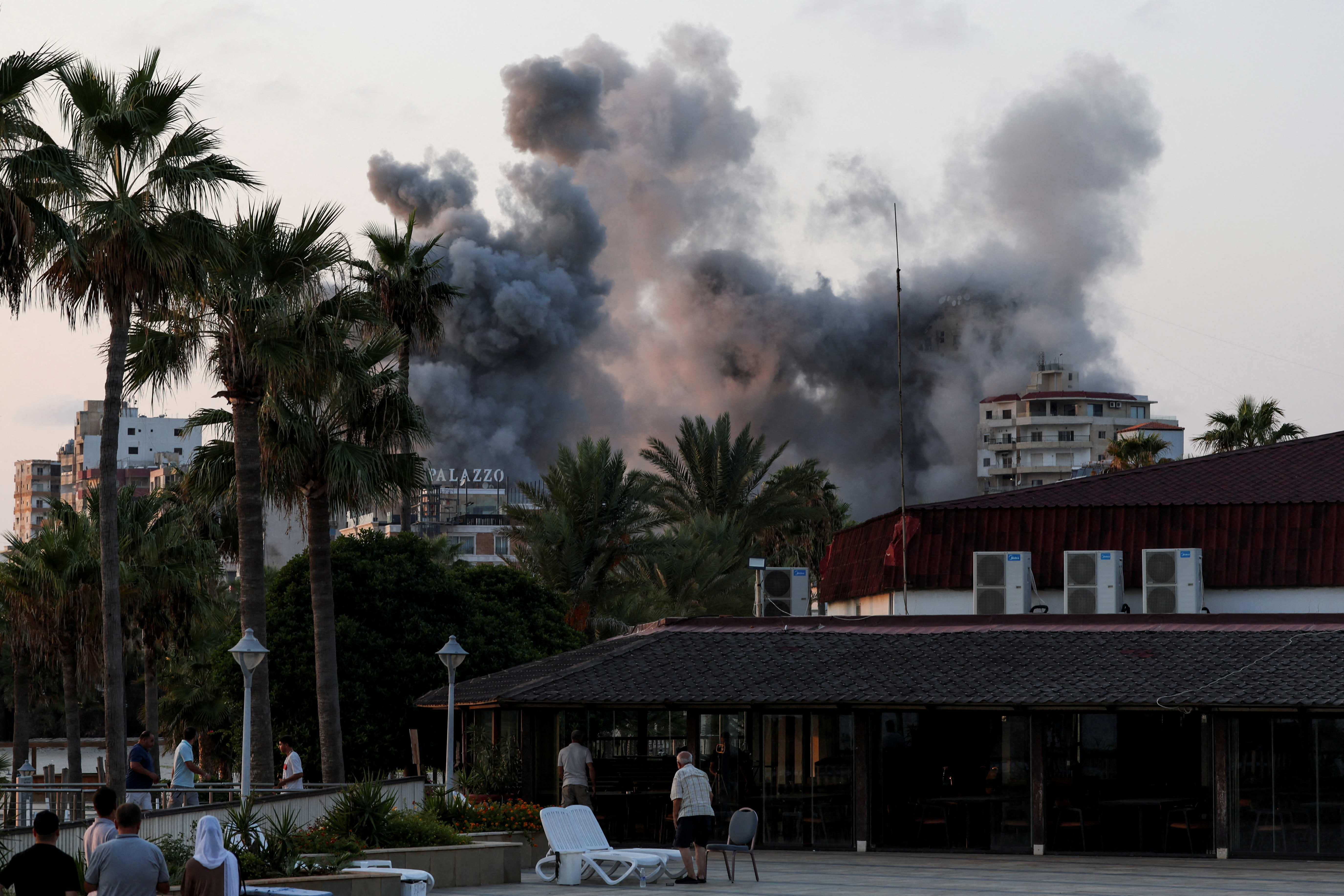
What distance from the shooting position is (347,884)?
15.5 metres

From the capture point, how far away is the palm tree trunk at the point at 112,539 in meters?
23.3

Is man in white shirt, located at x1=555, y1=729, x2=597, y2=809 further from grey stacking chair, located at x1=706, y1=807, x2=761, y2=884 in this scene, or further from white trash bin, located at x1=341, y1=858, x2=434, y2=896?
white trash bin, located at x1=341, y1=858, x2=434, y2=896

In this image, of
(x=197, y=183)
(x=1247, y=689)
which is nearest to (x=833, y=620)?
(x=1247, y=689)

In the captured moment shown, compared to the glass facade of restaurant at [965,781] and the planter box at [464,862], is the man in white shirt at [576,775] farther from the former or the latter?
the planter box at [464,862]

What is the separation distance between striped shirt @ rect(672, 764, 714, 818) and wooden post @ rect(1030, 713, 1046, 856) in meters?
6.68

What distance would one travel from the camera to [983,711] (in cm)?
2483

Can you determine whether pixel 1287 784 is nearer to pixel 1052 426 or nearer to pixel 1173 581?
pixel 1173 581

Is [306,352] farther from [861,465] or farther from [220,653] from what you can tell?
[861,465]

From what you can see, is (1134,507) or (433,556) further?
(433,556)

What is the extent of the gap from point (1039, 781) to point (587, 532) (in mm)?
23378

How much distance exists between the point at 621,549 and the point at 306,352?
18.5m

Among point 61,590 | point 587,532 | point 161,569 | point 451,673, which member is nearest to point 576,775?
point 451,673

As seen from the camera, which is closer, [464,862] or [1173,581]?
[464,862]

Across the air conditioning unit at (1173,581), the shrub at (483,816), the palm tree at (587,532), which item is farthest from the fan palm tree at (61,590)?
the air conditioning unit at (1173,581)
